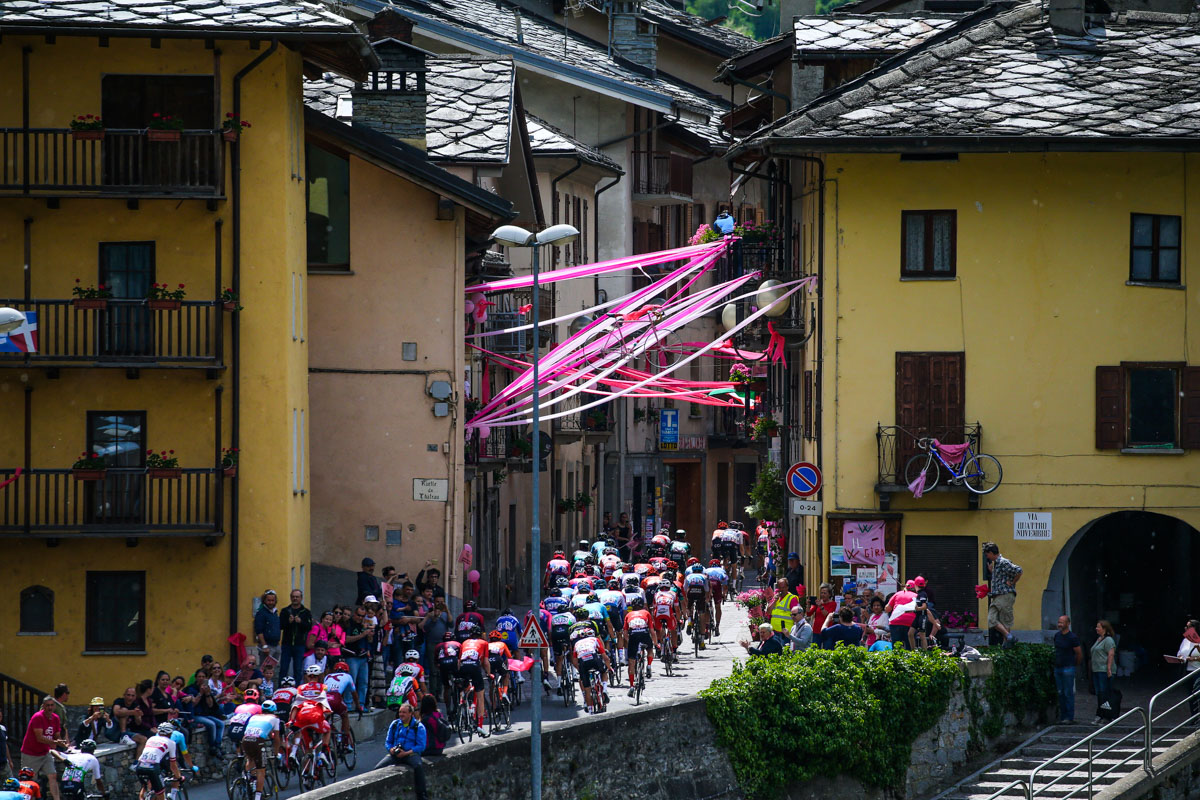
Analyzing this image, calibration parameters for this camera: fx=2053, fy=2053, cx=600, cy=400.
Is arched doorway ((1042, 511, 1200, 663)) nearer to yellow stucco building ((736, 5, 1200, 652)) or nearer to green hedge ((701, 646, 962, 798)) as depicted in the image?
yellow stucco building ((736, 5, 1200, 652))

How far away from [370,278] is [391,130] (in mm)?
2934

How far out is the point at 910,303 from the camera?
1300 inches

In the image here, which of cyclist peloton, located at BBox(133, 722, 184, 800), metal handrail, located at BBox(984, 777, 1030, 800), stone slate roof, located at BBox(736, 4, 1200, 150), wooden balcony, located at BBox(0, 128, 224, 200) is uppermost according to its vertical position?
stone slate roof, located at BBox(736, 4, 1200, 150)

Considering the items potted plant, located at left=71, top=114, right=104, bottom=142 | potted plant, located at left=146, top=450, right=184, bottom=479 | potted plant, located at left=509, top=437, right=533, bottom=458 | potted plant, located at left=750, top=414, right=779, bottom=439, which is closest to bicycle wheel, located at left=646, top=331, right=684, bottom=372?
potted plant, located at left=509, top=437, right=533, bottom=458

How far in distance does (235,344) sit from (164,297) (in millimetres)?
1252

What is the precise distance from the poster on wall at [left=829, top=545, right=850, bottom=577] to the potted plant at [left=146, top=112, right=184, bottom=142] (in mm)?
11999

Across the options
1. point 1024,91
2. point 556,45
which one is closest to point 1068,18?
point 1024,91

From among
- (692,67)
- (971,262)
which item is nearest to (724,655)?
(971,262)

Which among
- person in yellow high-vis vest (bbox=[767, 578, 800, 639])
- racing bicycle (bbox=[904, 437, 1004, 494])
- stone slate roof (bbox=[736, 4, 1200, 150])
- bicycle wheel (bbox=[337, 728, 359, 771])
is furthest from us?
racing bicycle (bbox=[904, 437, 1004, 494])

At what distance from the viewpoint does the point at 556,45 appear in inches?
2280

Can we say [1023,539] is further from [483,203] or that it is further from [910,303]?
[483,203]

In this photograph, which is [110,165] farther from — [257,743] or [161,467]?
[257,743]

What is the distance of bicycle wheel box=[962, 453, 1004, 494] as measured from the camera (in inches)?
1277

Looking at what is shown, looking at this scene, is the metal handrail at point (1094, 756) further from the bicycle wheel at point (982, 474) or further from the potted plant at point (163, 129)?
the potted plant at point (163, 129)
